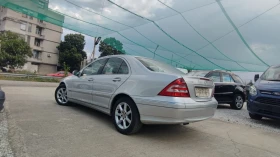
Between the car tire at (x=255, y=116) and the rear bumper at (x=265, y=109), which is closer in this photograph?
the rear bumper at (x=265, y=109)

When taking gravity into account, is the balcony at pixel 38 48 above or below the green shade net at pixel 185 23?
above

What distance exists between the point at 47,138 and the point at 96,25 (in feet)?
31.6

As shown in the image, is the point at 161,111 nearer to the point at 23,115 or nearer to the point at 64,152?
the point at 64,152

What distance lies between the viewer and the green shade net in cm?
889

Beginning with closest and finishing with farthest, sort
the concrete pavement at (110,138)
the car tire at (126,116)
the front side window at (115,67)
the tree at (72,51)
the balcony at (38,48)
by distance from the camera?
the concrete pavement at (110,138) < the car tire at (126,116) < the front side window at (115,67) < the balcony at (38,48) < the tree at (72,51)

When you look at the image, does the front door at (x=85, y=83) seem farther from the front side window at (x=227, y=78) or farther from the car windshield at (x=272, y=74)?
the front side window at (x=227, y=78)

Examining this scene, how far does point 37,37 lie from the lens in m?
42.8

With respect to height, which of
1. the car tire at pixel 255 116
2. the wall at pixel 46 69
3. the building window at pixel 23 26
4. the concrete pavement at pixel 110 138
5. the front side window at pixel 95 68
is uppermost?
the building window at pixel 23 26

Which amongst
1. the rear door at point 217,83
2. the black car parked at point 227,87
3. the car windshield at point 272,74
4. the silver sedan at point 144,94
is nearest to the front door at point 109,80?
the silver sedan at point 144,94

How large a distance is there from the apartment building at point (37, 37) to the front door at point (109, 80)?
37.8 meters

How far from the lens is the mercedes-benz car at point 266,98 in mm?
5383

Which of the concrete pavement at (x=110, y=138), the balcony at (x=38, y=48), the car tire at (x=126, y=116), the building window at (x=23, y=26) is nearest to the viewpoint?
the concrete pavement at (x=110, y=138)

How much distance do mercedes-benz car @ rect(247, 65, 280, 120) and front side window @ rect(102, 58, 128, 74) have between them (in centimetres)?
375

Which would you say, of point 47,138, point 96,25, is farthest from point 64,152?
point 96,25
